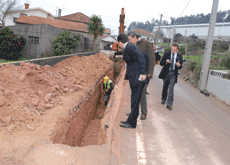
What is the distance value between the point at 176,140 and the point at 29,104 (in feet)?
12.6

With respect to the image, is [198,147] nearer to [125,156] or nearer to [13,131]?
[125,156]

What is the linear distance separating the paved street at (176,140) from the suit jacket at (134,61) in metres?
1.21

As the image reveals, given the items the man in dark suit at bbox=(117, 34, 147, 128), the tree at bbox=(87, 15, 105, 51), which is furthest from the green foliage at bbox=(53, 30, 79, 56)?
the man in dark suit at bbox=(117, 34, 147, 128)

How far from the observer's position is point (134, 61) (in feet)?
12.5

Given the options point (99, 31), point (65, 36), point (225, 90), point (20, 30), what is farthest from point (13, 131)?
point (99, 31)

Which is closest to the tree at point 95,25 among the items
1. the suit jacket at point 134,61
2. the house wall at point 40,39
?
the house wall at point 40,39

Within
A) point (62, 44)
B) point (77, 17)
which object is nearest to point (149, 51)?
point (62, 44)

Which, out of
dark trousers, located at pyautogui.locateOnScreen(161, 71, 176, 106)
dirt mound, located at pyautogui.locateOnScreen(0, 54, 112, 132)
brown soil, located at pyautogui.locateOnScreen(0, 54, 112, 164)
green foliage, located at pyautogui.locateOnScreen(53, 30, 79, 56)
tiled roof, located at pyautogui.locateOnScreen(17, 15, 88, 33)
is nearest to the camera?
brown soil, located at pyautogui.locateOnScreen(0, 54, 112, 164)

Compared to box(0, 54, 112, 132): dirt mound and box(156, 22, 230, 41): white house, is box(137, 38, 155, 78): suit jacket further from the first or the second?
box(156, 22, 230, 41): white house

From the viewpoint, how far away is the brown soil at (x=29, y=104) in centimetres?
374

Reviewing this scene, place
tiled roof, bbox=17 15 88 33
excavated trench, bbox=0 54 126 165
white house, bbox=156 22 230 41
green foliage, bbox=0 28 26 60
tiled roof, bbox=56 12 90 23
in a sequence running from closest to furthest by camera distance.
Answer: excavated trench, bbox=0 54 126 165
green foliage, bbox=0 28 26 60
tiled roof, bbox=17 15 88 33
tiled roof, bbox=56 12 90 23
white house, bbox=156 22 230 41

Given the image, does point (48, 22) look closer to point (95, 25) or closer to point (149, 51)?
point (95, 25)

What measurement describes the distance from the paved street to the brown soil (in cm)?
179

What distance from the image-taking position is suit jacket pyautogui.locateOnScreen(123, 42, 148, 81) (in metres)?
3.74
